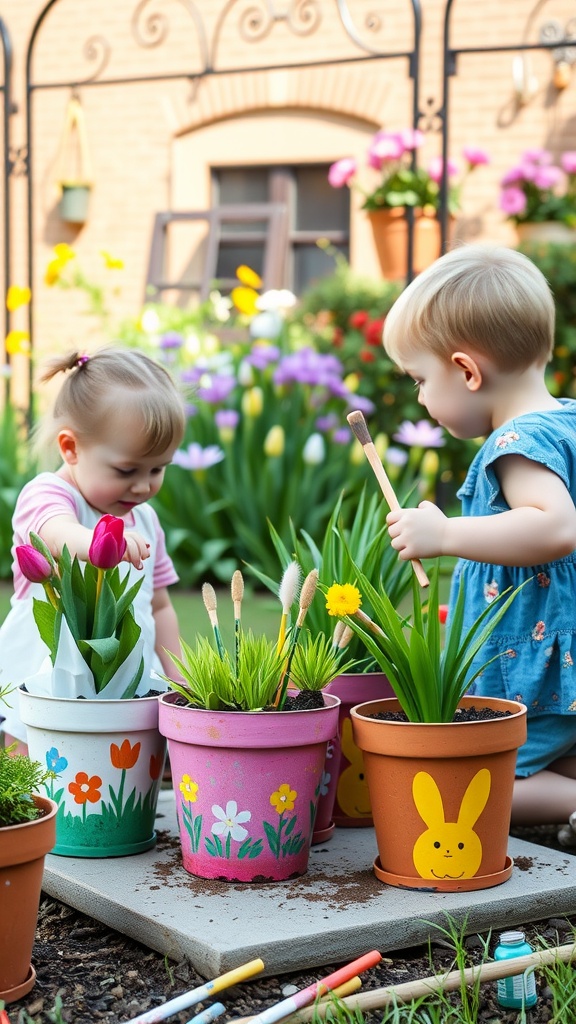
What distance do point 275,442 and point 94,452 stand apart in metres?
2.47

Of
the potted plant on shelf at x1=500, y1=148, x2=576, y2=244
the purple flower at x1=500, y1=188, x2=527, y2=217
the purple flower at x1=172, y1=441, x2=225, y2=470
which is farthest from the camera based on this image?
the purple flower at x1=500, y1=188, x2=527, y2=217

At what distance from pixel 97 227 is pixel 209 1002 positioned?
26.5ft

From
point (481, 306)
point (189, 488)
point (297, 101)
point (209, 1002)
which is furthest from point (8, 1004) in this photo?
point (297, 101)

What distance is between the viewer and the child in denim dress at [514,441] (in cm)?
194

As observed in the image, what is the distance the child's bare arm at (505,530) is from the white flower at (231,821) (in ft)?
1.42

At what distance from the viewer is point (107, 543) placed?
1620 millimetres

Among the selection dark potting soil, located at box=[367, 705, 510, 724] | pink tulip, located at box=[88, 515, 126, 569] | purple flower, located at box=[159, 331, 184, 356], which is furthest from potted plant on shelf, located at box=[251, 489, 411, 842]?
purple flower, located at box=[159, 331, 184, 356]

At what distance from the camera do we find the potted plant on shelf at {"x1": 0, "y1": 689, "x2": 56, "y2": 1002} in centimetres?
134

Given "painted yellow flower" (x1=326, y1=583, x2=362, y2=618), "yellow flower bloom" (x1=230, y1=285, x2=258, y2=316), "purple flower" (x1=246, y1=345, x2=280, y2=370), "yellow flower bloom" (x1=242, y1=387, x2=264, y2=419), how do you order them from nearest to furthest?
"painted yellow flower" (x1=326, y1=583, x2=362, y2=618) → "yellow flower bloom" (x1=242, y1=387, x2=264, y2=419) → "purple flower" (x1=246, y1=345, x2=280, y2=370) → "yellow flower bloom" (x1=230, y1=285, x2=258, y2=316)

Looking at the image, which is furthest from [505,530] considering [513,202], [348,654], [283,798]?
[513,202]

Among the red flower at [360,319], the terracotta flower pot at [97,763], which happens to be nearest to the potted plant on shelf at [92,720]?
the terracotta flower pot at [97,763]

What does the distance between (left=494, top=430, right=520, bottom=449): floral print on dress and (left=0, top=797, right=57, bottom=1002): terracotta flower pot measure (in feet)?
2.98

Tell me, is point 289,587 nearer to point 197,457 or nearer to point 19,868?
point 19,868

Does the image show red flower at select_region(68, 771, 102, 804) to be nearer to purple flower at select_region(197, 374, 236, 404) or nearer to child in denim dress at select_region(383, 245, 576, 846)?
child in denim dress at select_region(383, 245, 576, 846)
